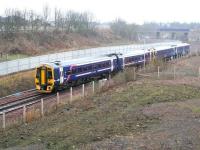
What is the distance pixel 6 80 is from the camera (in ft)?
112

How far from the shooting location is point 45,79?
101 feet

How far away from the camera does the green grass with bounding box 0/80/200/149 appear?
16.4 metres

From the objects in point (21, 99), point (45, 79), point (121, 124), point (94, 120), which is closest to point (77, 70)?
point (45, 79)

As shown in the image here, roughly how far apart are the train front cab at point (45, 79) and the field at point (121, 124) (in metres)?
4.57

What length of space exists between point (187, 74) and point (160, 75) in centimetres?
316

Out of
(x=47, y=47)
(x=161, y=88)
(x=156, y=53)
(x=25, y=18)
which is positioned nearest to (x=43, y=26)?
(x=25, y=18)

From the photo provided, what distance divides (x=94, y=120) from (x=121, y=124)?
5.79ft

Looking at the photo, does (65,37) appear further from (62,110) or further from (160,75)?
(62,110)

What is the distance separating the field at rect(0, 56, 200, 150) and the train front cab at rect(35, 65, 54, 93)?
457 cm

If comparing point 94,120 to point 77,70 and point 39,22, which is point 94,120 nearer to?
point 77,70

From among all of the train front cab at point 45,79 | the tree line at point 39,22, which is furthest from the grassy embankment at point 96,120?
the tree line at point 39,22

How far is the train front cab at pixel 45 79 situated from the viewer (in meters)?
30.4

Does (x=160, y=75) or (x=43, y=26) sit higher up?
(x=43, y=26)

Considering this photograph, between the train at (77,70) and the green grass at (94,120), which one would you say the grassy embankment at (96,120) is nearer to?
the green grass at (94,120)
